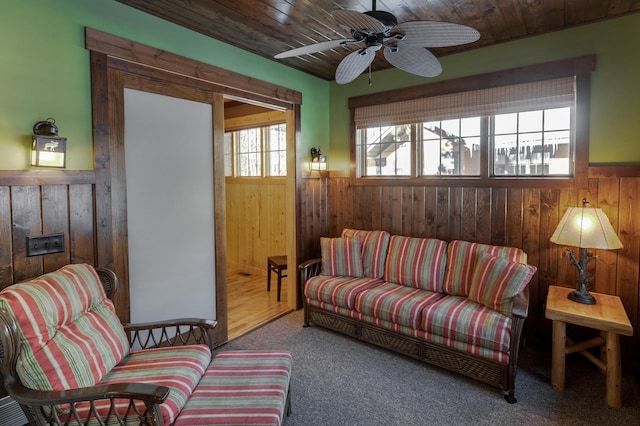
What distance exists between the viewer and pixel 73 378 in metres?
1.73

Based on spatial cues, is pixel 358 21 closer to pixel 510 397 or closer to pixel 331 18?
pixel 331 18

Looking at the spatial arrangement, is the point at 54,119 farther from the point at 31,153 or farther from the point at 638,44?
the point at 638,44

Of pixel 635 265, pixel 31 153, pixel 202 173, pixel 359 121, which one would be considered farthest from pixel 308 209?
pixel 635 265

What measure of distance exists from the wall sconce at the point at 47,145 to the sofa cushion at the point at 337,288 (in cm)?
234

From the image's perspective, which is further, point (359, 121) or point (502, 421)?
point (359, 121)

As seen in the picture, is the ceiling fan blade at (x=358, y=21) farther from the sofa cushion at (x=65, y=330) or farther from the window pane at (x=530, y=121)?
the window pane at (x=530, y=121)

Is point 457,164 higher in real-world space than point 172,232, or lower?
higher

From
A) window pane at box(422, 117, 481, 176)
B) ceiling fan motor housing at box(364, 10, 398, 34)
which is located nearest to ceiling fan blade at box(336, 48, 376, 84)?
ceiling fan motor housing at box(364, 10, 398, 34)

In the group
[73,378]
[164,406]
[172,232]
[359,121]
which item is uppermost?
[359,121]

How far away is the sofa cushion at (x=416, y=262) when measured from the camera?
345 centimetres

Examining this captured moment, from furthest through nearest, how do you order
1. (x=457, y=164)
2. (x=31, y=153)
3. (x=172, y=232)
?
(x=457, y=164) < (x=172, y=232) < (x=31, y=153)

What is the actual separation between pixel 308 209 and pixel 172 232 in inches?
68.5

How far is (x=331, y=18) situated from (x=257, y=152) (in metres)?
3.14

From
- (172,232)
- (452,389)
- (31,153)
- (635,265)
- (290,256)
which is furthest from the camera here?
(290,256)
